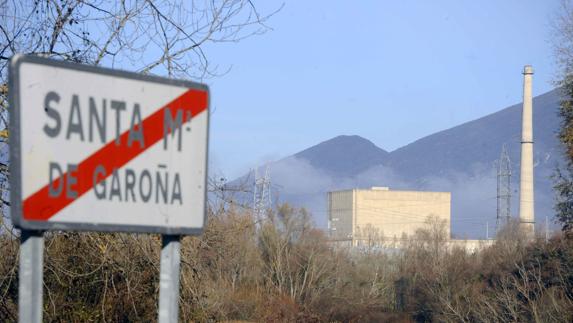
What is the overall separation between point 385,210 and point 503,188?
1453 centimetres

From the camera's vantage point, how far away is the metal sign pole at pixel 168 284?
2666 mm

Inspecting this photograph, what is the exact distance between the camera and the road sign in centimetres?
→ 249

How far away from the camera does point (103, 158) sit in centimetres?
264

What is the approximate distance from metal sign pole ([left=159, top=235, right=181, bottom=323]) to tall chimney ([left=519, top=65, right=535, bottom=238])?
257 ft

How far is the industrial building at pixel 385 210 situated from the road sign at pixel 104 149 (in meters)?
92.2

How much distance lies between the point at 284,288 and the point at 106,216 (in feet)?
134

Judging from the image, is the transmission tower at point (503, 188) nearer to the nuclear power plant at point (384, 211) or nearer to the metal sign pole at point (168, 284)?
the nuclear power plant at point (384, 211)

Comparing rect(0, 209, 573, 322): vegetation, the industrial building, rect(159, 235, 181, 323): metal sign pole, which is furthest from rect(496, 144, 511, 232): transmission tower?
rect(159, 235, 181, 323): metal sign pole

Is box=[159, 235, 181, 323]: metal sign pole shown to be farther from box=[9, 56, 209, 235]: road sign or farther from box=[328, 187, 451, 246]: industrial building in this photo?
box=[328, 187, 451, 246]: industrial building

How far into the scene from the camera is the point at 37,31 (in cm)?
739

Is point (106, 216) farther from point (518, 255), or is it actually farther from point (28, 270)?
point (518, 255)

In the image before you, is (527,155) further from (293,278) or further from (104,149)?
(104,149)

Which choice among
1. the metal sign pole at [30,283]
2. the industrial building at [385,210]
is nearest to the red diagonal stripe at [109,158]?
the metal sign pole at [30,283]

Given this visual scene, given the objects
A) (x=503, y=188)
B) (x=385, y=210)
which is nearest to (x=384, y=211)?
(x=385, y=210)
